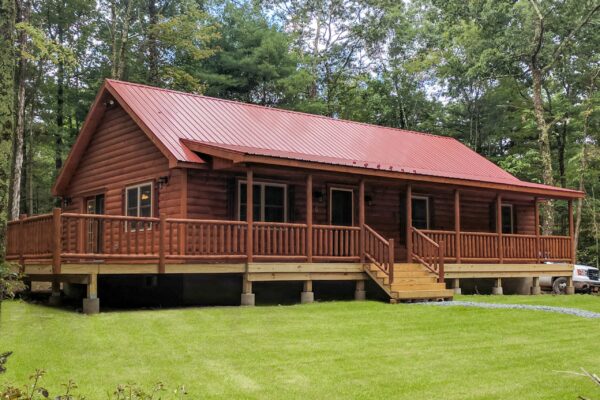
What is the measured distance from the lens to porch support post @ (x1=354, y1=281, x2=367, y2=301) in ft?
54.6

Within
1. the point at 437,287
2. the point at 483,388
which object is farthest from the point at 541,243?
the point at 483,388

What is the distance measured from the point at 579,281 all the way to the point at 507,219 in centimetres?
330

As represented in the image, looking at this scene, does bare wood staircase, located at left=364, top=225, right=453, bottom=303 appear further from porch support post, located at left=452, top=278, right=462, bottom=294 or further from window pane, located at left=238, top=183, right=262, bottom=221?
window pane, located at left=238, top=183, right=262, bottom=221

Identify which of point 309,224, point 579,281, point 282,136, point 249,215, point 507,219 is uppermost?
point 282,136

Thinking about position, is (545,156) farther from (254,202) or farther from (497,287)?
(254,202)

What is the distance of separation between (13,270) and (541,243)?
20794 millimetres

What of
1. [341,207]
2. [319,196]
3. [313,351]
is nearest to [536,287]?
[341,207]

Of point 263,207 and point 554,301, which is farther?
point 263,207

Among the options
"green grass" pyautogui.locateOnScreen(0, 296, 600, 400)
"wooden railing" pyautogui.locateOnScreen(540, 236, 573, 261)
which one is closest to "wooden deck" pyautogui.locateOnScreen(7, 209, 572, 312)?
"green grass" pyautogui.locateOnScreen(0, 296, 600, 400)

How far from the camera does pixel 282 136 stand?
1994cm

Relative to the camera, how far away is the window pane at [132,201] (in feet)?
61.1

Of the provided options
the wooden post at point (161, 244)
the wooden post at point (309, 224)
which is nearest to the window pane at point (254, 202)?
the wooden post at point (309, 224)

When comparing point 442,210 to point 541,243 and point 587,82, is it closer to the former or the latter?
point 541,243

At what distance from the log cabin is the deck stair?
1.5 inches
